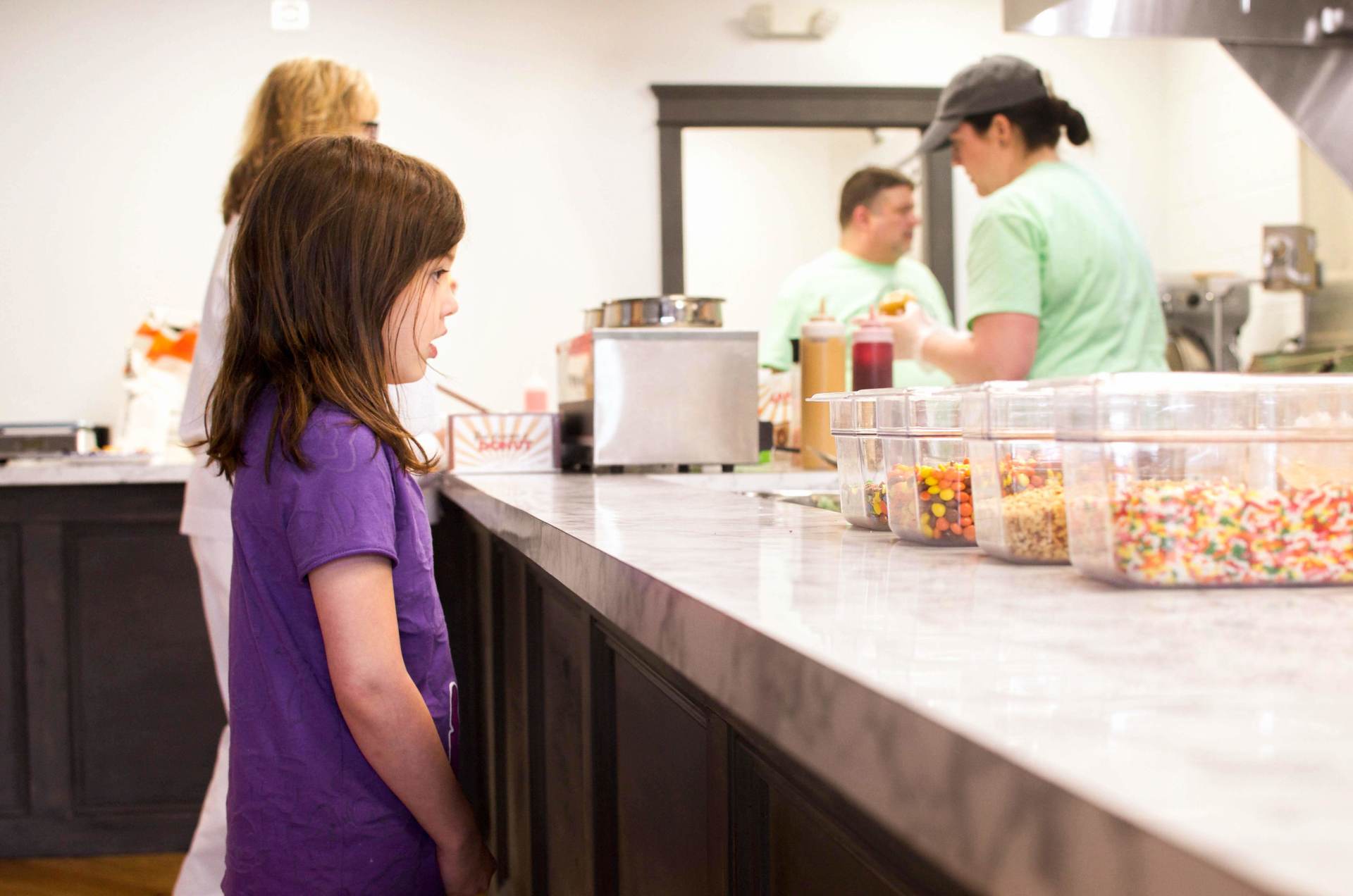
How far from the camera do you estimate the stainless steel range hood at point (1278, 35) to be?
1974mm

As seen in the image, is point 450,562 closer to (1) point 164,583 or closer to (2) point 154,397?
(1) point 164,583

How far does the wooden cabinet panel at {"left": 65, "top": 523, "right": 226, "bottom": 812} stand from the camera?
3098mm

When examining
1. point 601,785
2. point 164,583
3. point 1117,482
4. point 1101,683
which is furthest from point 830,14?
point 1101,683

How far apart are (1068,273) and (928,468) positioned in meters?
1.51

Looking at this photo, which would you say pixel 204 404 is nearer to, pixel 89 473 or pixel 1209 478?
pixel 89 473

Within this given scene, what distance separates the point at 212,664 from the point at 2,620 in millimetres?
515

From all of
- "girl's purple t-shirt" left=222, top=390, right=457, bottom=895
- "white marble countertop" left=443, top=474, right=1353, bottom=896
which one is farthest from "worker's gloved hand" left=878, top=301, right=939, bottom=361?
"white marble countertop" left=443, top=474, right=1353, bottom=896

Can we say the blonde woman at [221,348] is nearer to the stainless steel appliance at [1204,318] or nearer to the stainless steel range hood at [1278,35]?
the stainless steel range hood at [1278,35]

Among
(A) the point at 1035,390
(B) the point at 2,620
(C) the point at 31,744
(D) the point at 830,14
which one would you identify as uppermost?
(D) the point at 830,14

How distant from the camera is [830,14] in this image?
5.00m

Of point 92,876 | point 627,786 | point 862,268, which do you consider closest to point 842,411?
point 627,786

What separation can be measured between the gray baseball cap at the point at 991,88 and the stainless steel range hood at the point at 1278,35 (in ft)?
1.65

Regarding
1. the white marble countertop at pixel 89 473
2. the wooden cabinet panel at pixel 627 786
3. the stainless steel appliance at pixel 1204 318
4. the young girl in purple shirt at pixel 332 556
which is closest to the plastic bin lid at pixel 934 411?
the wooden cabinet panel at pixel 627 786

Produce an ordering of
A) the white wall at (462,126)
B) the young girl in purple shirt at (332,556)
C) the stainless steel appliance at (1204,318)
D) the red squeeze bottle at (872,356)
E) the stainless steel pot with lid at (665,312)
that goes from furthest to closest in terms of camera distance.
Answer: the white wall at (462,126) < the stainless steel appliance at (1204,318) < the stainless steel pot with lid at (665,312) < the red squeeze bottle at (872,356) < the young girl in purple shirt at (332,556)
